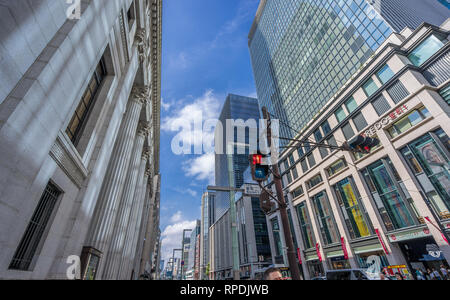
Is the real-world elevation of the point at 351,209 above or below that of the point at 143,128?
below

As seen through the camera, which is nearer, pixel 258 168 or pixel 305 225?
pixel 258 168

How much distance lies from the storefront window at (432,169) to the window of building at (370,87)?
27.2 ft

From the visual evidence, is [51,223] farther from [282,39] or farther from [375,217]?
[282,39]

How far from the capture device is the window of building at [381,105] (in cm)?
2252

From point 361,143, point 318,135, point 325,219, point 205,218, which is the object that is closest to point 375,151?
point 318,135

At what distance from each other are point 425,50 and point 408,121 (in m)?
7.86

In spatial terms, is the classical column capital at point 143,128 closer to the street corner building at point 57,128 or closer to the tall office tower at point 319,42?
the street corner building at point 57,128

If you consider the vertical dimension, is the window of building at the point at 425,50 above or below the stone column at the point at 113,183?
above

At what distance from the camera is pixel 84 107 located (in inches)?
427

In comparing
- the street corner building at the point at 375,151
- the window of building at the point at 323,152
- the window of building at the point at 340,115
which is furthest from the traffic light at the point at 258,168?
the window of building at the point at 323,152

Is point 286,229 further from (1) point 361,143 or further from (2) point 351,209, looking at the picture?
(2) point 351,209

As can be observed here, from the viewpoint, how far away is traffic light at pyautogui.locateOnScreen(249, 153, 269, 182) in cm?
662

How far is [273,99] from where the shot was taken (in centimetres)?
6844

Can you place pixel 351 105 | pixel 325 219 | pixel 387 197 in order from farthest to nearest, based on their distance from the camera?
pixel 325 219, pixel 351 105, pixel 387 197
